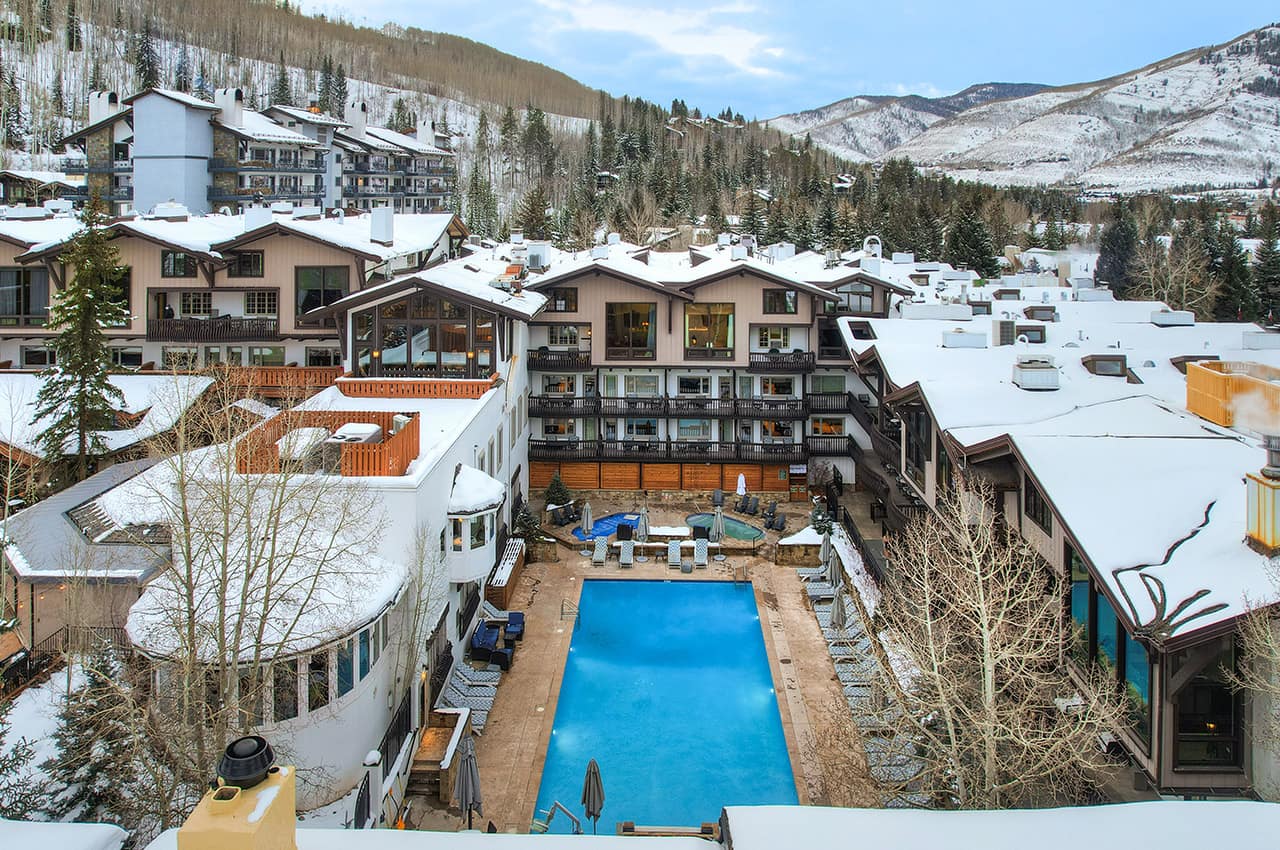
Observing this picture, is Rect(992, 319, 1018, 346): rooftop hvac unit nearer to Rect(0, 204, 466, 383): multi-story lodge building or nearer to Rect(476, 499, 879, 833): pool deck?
Rect(476, 499, 879, 833): pool deck

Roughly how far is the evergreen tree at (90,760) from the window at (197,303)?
23330 millimetres

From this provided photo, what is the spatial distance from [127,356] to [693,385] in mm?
20478

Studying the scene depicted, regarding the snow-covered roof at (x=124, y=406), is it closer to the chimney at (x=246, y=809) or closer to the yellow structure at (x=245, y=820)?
the chimney at (x=246, y=809)

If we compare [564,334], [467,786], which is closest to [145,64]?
[564,334]

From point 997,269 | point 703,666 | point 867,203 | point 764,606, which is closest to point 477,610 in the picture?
point 703,666

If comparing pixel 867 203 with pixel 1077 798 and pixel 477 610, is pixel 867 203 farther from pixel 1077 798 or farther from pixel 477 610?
pixel 1077 798

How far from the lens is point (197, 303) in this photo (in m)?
34.2

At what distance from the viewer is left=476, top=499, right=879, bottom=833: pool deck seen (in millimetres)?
17344

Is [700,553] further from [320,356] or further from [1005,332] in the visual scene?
[320,356]

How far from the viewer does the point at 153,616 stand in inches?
577

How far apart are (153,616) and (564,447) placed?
22.4m

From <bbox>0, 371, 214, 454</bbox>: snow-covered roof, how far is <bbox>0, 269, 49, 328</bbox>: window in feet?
11.5

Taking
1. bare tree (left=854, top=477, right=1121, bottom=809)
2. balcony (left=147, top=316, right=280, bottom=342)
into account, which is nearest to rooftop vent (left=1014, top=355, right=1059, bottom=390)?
bare tree (left=854, top=477, right=1121, bottom=809)

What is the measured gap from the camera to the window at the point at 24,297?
34.0 metres
